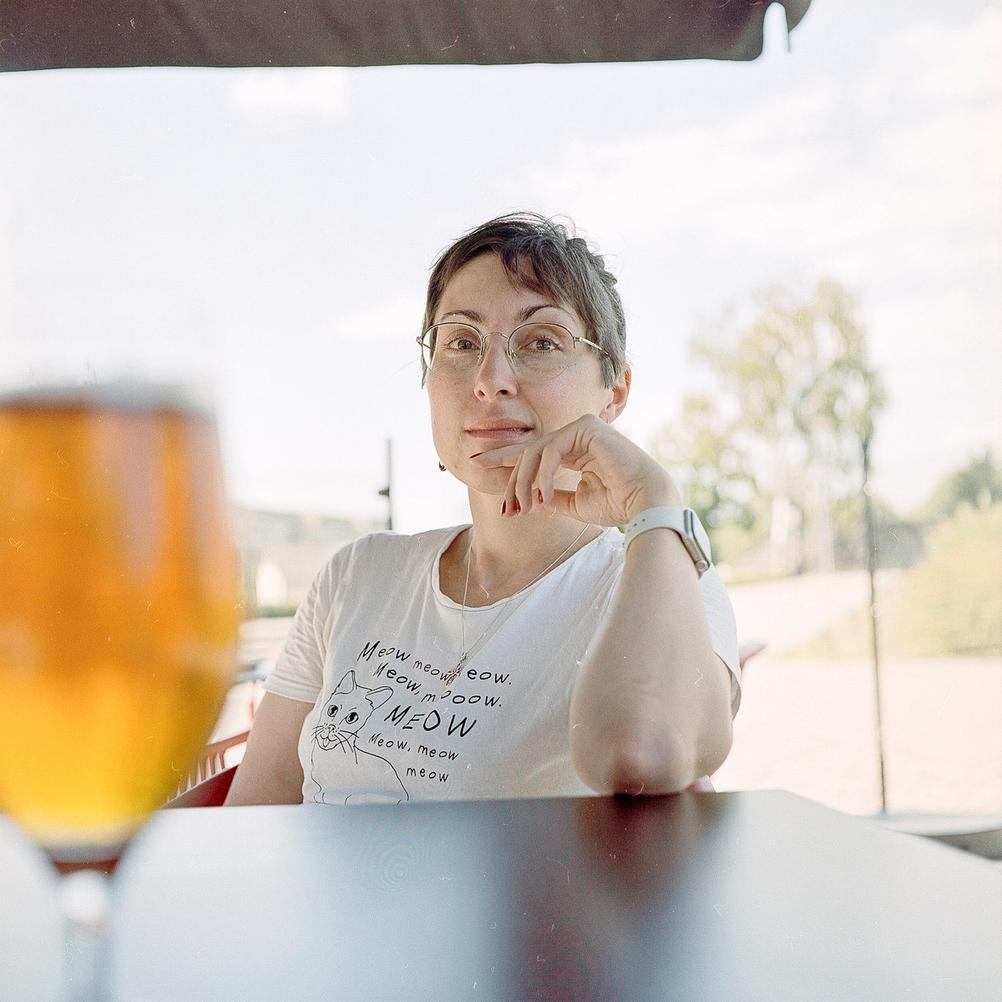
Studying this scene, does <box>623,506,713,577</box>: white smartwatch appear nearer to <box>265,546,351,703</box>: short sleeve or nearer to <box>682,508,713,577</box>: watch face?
<box>682,508,713,577</box>: watch face

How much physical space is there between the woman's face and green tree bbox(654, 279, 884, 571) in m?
3.72

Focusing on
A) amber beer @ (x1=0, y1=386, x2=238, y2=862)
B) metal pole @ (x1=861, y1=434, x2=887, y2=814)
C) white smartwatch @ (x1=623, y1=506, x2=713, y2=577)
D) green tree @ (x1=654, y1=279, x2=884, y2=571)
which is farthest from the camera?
green tree @ (x1=654, y1=279, x2=884, y2=571)

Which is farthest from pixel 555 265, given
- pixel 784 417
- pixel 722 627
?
pixel 784 417

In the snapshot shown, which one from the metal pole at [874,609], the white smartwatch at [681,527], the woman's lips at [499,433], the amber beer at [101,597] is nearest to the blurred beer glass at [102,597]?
the amber beer at [101,597]

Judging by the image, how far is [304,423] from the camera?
1.12ft

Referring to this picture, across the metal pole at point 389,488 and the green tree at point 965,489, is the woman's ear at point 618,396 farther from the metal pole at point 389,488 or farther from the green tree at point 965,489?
the green tree at point 965,489

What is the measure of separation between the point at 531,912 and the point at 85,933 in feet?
0.26

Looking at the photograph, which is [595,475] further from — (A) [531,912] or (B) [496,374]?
(A) [531,912]

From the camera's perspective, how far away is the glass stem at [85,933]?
0.12m

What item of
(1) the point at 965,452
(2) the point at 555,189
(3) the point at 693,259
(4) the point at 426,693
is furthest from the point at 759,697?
(4) the point at 426,693

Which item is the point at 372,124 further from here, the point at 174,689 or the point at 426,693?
the point at 174,689

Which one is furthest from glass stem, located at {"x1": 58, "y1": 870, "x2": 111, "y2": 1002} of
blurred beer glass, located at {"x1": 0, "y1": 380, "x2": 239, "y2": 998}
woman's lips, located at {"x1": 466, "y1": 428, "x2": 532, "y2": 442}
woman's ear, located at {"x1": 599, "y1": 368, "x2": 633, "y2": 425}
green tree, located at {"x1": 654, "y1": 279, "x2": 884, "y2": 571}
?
green tree, located at {"x1": 654, "y1": 279, "x2": 884, "y2": 571}

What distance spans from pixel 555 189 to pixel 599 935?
110cm

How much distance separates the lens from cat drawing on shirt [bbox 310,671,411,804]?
2.22 ft
